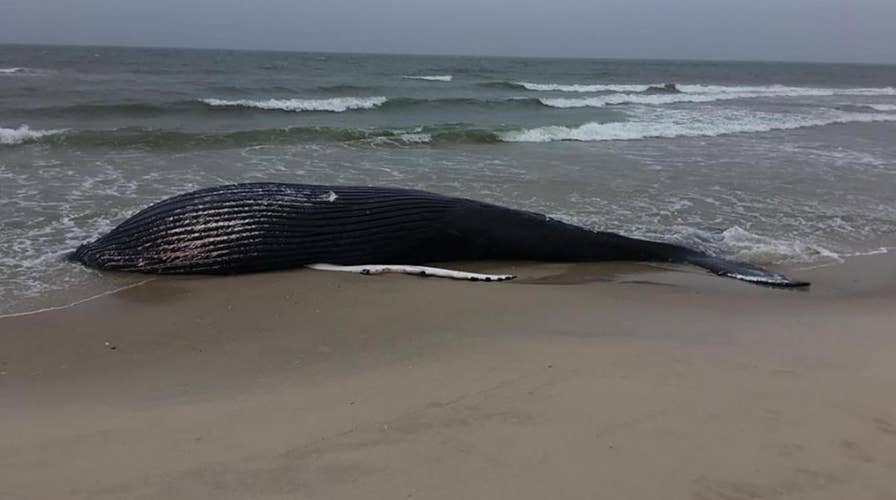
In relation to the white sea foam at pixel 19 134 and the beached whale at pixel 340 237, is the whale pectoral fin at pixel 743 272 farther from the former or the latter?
the white sea foam at pixel 19 134

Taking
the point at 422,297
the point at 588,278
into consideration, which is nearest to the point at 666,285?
the point at 588,278

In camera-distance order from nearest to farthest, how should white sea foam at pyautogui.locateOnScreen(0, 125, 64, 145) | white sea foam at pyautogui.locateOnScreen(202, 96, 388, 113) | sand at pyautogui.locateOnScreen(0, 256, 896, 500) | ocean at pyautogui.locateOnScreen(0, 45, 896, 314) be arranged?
sand at pyautogui.locateOnScreen(0, 256, 896, 500) → ocean at pyautogui.locateOnScreen(0, 45, 896, 314) → white sea foam at pyautogui.locateOnScreen(0, 125, 64, 145) → white sea foam at pyautogui.locateOnScreen(202, 96, 388, 113)

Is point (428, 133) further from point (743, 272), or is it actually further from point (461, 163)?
point (743, 272)

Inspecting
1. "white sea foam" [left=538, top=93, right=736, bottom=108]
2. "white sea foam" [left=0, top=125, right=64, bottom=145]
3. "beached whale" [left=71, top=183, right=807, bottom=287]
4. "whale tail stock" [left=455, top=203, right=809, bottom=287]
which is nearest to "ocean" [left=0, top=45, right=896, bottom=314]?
"white sea foam" [left=0, top=125, right=64, bottom=145]

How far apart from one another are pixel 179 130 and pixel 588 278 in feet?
47.0

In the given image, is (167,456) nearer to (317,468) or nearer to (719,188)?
(317,468)

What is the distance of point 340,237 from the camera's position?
22.0 ft

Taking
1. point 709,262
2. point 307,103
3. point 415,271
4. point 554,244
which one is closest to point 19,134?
point 415,271

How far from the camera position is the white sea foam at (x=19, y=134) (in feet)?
48.4

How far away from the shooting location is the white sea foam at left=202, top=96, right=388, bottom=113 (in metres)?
25.2

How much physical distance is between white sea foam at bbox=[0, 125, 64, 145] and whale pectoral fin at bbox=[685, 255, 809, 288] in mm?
13889

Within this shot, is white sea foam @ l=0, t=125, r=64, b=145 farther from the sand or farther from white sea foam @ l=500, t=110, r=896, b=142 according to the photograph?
the sand

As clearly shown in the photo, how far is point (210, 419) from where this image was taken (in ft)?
11.7

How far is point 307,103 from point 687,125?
46.1 feet
